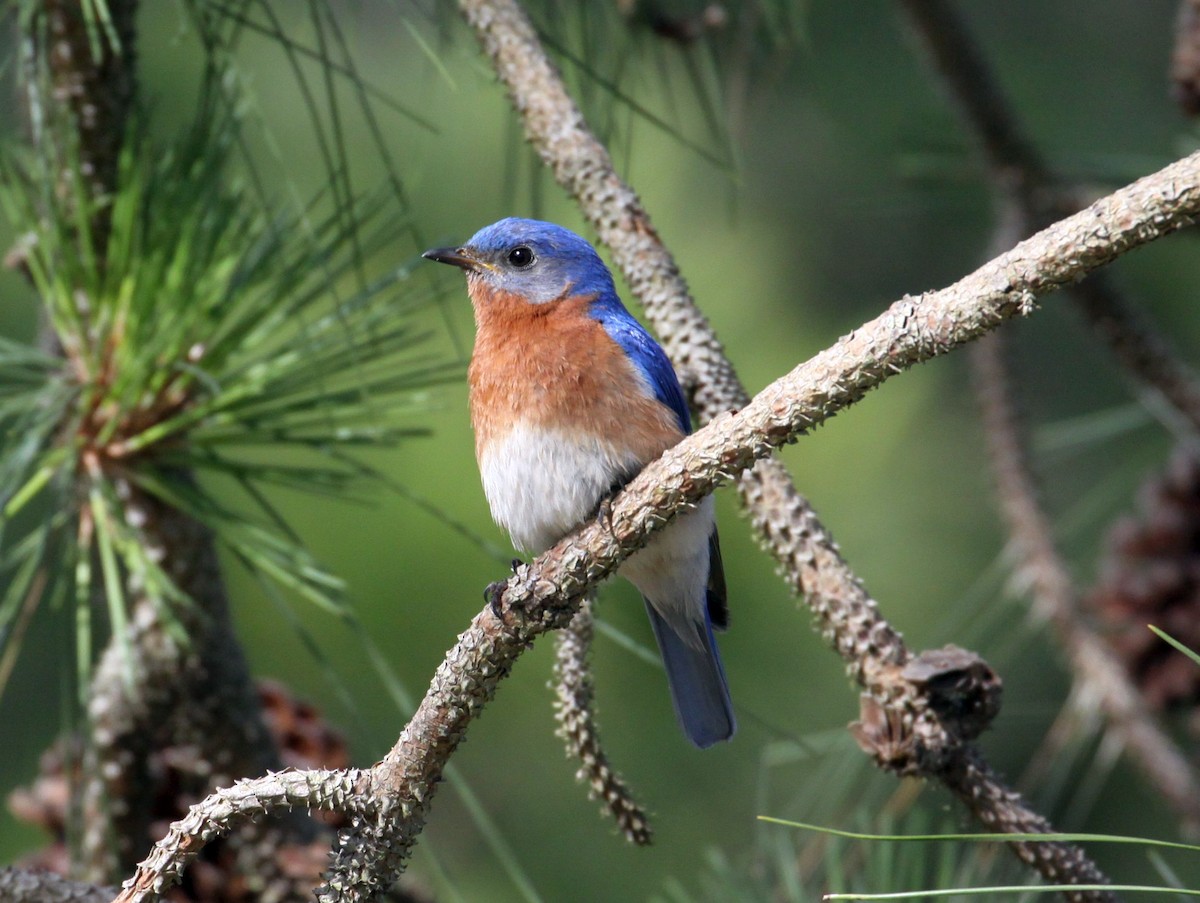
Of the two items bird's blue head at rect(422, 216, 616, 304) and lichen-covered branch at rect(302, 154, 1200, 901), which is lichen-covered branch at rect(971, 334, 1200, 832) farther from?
lichen-covered branch at rect(302, 154, 1200, 901)

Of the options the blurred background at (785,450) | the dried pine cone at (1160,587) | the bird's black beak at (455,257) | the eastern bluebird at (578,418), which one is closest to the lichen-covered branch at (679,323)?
the eastern bluebird at (578,418)

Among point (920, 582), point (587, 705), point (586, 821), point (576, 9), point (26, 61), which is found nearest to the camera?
point (587, 705)

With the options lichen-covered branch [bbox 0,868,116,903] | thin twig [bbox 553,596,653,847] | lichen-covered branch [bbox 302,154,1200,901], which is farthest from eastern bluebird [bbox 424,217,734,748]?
lichen-covered branch [bbox 0,868,116,903]

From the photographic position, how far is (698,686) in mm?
2771

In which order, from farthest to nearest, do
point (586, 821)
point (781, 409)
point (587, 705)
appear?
point (586, 821)
point (587, 705)
point (781, 409)

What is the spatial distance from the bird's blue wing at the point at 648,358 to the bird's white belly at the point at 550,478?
→ 0.18 m

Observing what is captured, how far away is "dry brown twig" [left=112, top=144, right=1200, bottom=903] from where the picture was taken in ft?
4.48

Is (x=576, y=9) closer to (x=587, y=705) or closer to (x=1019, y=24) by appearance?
(x=587, y=705)

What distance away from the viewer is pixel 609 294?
3039 millimetres

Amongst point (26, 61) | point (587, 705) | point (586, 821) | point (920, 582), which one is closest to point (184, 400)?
point (26, 61)

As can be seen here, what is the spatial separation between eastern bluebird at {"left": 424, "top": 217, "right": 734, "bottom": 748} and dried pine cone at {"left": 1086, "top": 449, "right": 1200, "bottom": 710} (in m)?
1.08

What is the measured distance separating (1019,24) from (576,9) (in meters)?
3.08

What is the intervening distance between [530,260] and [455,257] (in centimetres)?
17

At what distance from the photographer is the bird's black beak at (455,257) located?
2859 mm
